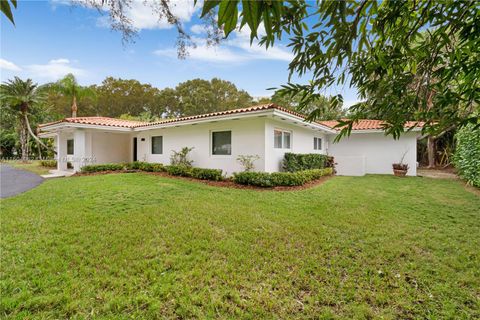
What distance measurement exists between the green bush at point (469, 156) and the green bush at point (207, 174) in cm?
932

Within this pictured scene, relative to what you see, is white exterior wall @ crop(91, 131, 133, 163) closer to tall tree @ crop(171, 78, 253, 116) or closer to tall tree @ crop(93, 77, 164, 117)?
tall tree @ crop(171, 78, 253, 116)

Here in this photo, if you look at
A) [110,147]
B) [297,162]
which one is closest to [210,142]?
[297,162]

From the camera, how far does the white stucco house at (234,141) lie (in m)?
10.1

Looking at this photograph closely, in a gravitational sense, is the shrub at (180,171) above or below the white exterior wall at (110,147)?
below

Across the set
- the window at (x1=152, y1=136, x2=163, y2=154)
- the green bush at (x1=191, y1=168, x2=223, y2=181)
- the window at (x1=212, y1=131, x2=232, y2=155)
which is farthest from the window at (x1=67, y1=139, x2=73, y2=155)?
the window at (x1=212, y1=131, x2=232, y2=155)

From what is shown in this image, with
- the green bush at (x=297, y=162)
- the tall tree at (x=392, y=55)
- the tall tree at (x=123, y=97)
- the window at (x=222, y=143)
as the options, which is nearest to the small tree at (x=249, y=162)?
the window at (x=222, y=143)

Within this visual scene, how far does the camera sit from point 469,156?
394 inches

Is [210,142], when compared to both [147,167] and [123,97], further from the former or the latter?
[123,97]

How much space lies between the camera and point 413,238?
448cm

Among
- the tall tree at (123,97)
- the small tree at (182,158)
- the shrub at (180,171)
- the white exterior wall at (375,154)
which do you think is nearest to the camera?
the shrub at (180,171)

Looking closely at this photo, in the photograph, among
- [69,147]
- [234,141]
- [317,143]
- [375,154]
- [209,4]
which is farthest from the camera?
[69,147]

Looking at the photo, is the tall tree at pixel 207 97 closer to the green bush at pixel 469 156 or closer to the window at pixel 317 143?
the window at pixel 317 143

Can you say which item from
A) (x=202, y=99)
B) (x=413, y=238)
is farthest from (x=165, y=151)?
(x=202, y=99)

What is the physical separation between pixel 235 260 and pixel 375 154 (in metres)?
14.3
